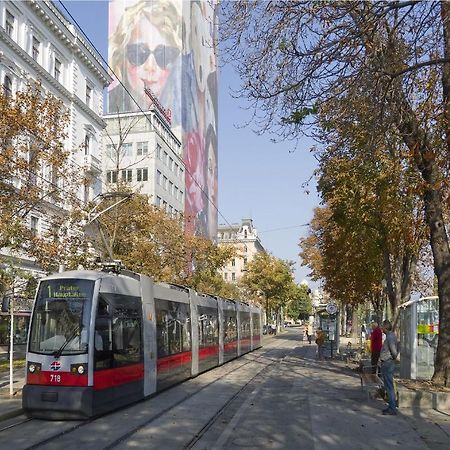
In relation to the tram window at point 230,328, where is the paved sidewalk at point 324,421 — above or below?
below

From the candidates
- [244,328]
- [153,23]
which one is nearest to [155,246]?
[244,328]

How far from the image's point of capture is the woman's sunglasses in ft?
282

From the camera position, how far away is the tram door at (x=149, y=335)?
14.0 m

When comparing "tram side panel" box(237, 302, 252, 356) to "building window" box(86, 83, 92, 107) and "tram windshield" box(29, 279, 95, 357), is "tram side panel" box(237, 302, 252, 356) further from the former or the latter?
"building window" box(86, 83, 92, 107)

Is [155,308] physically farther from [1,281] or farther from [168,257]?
[168,257]

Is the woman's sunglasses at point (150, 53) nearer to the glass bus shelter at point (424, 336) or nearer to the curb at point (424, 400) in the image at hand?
the glass bus shelter at point (424, 336)

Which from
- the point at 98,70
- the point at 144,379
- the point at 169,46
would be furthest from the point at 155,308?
the point at 169,46

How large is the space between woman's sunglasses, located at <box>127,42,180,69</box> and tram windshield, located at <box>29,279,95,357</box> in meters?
78.0

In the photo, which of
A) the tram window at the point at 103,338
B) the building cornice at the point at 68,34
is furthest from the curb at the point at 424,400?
the building cornice at the point at 68,34

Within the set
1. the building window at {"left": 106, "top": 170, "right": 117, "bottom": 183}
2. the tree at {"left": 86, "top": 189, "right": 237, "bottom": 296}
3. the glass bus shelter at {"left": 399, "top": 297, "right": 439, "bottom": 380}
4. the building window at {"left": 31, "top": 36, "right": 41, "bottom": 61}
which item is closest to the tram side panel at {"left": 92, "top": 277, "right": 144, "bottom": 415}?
the glass bus shelter at {"left": 399, "top": 297, "right": 439, "bottom": 380}

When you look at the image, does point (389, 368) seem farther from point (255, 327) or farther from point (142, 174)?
point (142, 174)

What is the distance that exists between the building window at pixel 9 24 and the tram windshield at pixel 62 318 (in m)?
27.0

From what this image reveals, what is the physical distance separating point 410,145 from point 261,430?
7551mm

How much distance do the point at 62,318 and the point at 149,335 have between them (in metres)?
3.13
